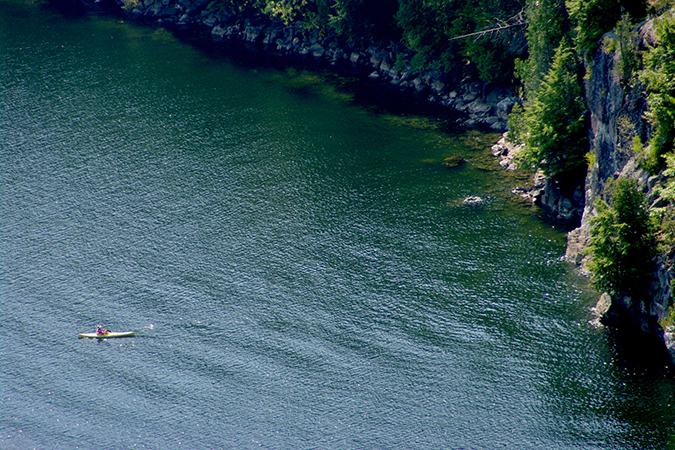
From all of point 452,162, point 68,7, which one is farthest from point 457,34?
point 68,7

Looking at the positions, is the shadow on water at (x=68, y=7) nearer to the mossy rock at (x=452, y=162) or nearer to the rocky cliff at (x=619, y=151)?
the mossy rock at (x=452, y=162)

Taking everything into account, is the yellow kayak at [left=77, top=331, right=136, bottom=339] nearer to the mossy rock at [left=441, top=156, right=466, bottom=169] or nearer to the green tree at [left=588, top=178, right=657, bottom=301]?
the green tree at [left=588, top=178, right=657, bottom=301]

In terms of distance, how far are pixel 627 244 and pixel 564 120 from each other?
A: 2267cm

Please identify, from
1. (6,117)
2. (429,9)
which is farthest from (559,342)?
(6,117)

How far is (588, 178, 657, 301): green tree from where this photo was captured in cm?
5503

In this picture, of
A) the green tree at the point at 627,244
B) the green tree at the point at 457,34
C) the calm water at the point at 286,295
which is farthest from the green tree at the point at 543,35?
the green tree at the point at 627,244

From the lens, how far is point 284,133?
99.6 metres

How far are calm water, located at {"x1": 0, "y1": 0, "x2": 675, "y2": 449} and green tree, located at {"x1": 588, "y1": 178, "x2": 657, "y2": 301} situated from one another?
5.79 meters

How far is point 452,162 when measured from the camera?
87.4 m

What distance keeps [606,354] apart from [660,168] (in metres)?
16.3

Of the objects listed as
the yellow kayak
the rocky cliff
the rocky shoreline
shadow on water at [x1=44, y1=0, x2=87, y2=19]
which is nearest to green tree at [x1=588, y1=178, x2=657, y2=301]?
the rocky cliff

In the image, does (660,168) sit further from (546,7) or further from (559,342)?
(546,7)

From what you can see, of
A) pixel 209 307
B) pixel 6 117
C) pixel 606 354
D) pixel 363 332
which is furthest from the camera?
pixel 6 117

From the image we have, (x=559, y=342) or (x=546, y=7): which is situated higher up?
(x=546, y=7)
